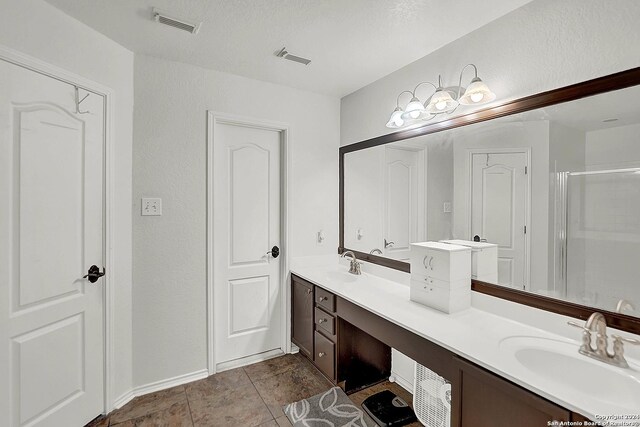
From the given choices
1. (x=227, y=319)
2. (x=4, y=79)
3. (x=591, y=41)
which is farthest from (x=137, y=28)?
(x=591, y=41)

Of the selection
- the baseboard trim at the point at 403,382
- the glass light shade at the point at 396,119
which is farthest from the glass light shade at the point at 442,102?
the baseboard trim at the point at 403,382

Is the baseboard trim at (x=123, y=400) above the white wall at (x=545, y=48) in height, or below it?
below

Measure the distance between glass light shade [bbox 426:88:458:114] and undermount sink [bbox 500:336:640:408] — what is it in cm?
131

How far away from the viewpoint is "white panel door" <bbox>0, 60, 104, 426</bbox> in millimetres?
1520

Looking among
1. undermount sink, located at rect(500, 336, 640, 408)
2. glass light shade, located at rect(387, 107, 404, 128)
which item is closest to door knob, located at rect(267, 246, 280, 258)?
glass light shade, located at rect(387, 107, 404, 128)

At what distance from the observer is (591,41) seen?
1363mm

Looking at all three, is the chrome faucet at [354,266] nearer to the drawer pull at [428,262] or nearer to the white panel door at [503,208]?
the drawer pull at [428,262]

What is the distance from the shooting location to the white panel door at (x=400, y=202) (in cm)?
229

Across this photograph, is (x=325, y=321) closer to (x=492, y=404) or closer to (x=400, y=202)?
(x=400, y=202)

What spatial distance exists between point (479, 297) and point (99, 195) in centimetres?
238

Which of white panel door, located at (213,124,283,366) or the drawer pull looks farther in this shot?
white panel door, located at (213,124,283,366)

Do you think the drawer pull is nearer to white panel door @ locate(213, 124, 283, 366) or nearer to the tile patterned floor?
the tile patterned floor

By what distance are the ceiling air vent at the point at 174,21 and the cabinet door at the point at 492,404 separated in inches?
87.5

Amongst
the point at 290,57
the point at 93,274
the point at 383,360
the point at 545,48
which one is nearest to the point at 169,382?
the point at 93,274
